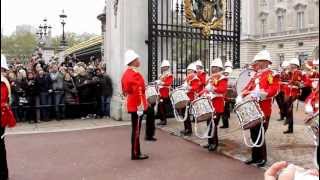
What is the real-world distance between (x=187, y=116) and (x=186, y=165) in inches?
111

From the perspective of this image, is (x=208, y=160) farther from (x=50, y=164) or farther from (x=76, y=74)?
(x=76, y=74)

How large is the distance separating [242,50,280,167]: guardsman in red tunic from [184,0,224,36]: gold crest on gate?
5808 mm

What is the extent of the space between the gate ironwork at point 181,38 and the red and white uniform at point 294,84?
2.22m

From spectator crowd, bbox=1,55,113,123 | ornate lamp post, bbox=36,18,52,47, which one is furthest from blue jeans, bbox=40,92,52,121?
ornate lamp post, bbox=36,18,52,47

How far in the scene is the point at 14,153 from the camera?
28.2ft

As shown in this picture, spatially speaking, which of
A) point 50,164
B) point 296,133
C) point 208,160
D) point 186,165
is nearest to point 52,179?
point 50,164

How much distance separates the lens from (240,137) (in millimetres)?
10102

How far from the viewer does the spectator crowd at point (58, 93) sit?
41.9 feet

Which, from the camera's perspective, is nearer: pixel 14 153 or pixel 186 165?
pixel 186 165

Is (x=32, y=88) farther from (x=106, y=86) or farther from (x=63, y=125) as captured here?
(x=106, y=86)

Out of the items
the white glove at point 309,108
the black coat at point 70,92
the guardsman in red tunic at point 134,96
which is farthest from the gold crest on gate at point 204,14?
the white glove at point 309,108

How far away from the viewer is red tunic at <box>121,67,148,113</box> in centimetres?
795

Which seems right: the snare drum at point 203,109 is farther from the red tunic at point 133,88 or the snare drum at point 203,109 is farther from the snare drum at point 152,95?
the snare drum at point 152,95

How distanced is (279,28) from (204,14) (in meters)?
60.3
